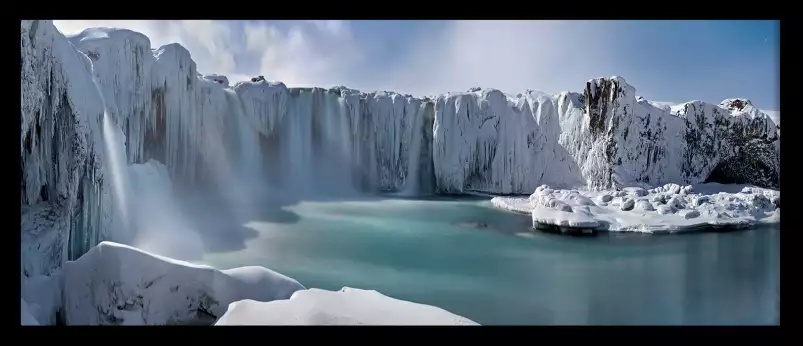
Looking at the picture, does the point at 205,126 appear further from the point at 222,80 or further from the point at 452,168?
the point at 452,168

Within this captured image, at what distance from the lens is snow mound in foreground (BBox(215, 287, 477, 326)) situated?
262 cm

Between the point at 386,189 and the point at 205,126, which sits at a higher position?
the point at 205,126

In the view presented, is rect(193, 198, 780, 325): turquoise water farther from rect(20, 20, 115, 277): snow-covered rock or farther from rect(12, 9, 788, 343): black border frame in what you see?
rect(20, 20, 115, 277): snow-covered rock

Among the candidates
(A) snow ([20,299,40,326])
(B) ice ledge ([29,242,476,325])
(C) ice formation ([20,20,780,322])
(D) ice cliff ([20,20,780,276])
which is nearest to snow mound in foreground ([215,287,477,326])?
(B) ice ledge ([29,242,476,325])

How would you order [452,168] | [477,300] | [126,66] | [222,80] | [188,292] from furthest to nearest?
[452,168], [222,80], [126,66], [477,300], [188,292]

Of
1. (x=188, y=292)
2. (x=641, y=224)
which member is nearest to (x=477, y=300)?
(x=188, y=292)

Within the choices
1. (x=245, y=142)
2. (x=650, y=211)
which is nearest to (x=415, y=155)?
(x=245, y=142)

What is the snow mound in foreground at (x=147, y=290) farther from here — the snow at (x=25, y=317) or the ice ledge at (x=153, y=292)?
the snow at (x=25, y=317)

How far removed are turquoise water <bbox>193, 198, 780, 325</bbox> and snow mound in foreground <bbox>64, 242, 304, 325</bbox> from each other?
50.4 inches

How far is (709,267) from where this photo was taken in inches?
204

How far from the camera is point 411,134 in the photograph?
1311 centimetres

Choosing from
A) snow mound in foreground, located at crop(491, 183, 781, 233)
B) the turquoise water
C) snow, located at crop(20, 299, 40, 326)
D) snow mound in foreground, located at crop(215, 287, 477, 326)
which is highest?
snow mound in foreground, located at crop(491, 183, 781, 233)
